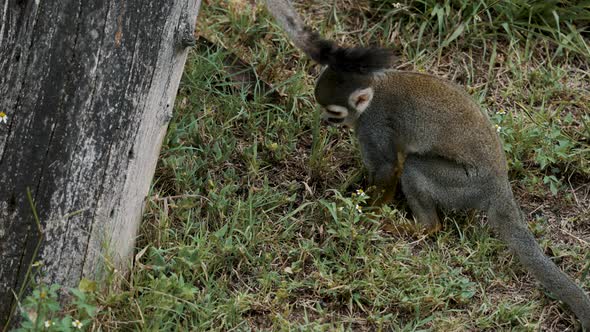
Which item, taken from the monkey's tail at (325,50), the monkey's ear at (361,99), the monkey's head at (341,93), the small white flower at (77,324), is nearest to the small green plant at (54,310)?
the small white flower at (77,324)

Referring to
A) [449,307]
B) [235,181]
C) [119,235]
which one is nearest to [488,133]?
[449,307]

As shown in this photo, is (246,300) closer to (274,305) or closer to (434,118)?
(274,305)

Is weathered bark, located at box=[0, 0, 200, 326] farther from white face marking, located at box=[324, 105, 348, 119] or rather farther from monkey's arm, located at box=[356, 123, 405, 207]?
monkey's arm, located at box=[356, 123, 405, 207]

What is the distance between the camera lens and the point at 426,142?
542cm

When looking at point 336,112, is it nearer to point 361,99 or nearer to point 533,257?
point 361,99

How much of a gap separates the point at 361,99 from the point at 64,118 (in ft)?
7.05

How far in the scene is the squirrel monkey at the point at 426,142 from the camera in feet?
17.2

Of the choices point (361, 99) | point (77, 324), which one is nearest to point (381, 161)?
point (361, 99)

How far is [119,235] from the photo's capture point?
434 cm

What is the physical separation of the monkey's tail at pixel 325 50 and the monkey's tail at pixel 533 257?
1.19 metres

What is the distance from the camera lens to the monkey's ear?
212 inches

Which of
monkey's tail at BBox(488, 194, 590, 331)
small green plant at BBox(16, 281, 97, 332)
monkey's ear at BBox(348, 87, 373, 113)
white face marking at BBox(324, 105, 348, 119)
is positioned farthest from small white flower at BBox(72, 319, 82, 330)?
monkey's tail at BBox(488, 194, 590, 331)

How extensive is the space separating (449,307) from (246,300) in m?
1.16

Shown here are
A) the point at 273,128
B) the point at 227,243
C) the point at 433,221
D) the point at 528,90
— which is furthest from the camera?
the point at 528,90
